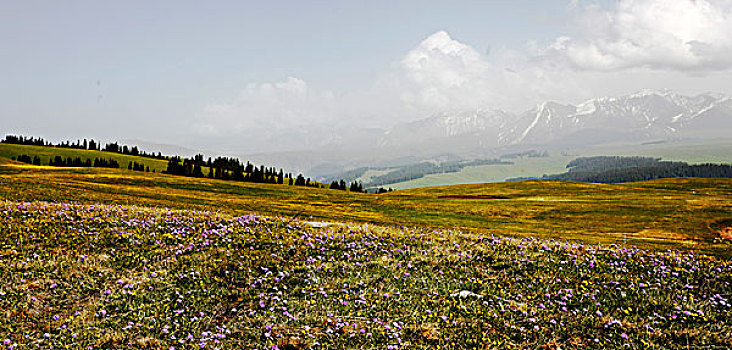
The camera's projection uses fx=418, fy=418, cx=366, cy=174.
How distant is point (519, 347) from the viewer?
12.2 metres

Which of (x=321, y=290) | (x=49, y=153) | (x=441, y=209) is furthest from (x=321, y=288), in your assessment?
(x=49, y=153)

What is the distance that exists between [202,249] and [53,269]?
5069 millimetres

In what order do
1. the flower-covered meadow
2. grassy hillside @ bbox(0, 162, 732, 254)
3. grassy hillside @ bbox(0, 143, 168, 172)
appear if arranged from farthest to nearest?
grassy hillside @ bbox(0, 143, 168, 172), grassy hillside @ bbox(0, 162, 732, 254), the flower-covered meadow

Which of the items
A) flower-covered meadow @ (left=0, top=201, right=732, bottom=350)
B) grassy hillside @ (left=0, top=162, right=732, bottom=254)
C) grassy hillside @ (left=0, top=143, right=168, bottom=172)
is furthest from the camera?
grassy hillside @ (left=0, top=143, right=168, bottom=172)

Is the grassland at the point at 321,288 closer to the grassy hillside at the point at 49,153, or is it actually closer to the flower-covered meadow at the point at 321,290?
the flower-covered meadow at the point at 321,290

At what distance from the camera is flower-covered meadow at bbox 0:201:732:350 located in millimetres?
12148

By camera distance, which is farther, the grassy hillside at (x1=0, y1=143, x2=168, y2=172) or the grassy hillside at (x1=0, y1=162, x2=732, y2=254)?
the grassy hillside at (x1=0, y1=143, x2=168, y2=172)

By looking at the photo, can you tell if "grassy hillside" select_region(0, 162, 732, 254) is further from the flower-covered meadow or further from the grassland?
the flower-covered meadow

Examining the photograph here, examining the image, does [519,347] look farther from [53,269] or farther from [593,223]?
[593,223]

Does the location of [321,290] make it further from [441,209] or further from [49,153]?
[49,153]

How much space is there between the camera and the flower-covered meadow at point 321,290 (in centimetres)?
1215

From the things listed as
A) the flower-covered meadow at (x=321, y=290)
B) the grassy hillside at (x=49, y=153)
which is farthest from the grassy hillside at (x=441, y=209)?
the grassy hillside at (x=49, y=153)

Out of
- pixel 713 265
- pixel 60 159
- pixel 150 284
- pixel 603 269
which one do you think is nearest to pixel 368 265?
pixel 150 284

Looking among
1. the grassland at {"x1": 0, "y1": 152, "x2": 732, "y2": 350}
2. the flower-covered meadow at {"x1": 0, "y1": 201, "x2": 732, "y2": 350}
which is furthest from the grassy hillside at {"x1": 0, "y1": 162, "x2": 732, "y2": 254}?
the flower-covered meadow at {"x1": 0, "y1": 201, "x2": 732, "y2": 350}
